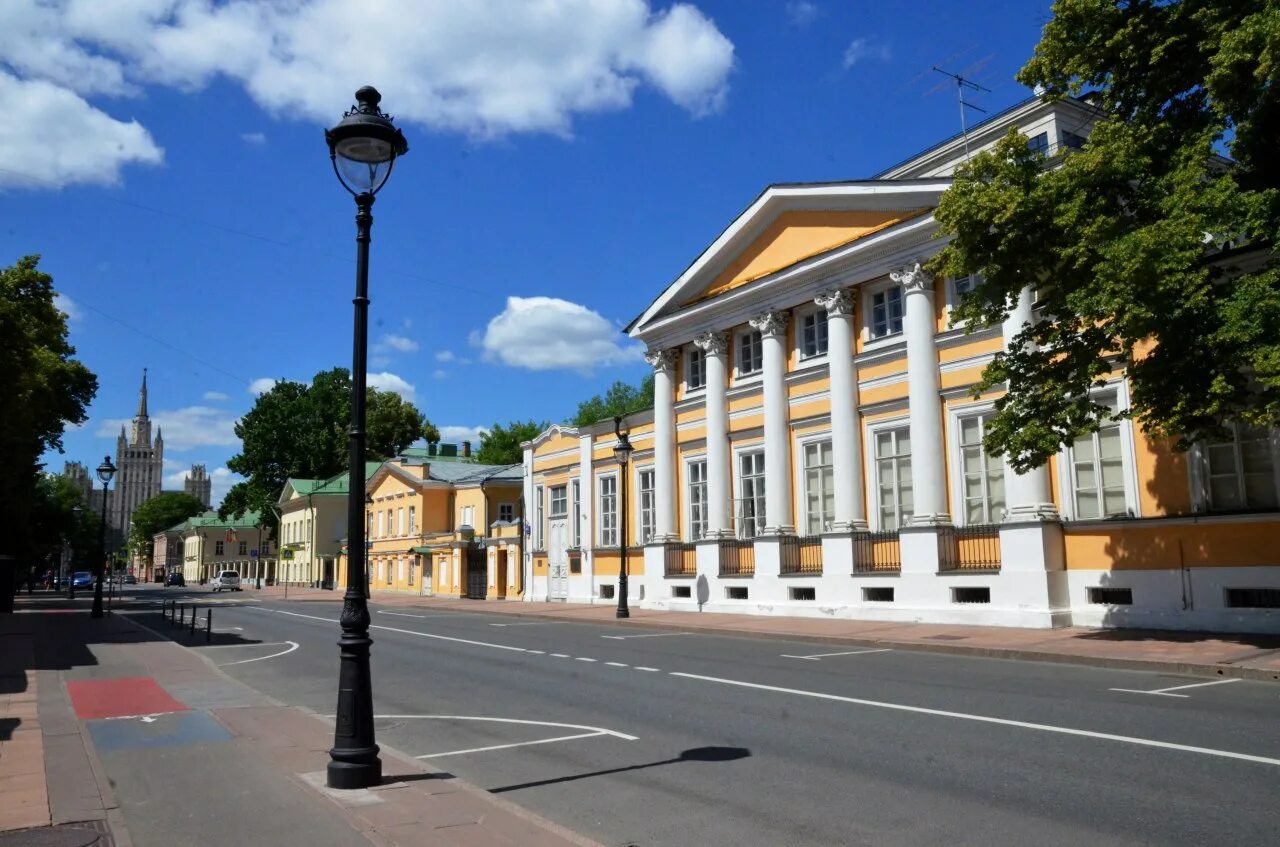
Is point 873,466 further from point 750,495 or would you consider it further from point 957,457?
point 750,495

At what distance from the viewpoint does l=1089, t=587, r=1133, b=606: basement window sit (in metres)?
19.5

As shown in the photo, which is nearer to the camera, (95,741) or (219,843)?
(219,843)

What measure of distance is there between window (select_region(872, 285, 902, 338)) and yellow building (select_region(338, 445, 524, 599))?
69.4ft

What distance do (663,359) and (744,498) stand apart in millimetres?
5937

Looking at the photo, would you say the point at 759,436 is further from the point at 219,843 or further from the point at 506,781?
the point at 219,843

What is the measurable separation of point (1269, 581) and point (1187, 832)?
1355cm

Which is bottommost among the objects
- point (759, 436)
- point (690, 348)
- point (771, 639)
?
point (771, 639)

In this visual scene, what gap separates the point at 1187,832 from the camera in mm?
5828

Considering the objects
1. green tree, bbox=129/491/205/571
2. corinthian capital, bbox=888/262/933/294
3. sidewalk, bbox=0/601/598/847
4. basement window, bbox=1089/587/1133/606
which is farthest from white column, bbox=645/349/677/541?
green tree, bbox=129/491/205/571

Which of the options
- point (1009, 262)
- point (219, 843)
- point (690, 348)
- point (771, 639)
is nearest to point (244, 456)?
point (690, 348)

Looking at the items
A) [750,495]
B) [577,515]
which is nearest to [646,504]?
[577,515]

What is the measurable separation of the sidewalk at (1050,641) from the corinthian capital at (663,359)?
9259 mm

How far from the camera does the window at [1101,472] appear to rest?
65.2 feet

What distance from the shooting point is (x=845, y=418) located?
1004 inches
